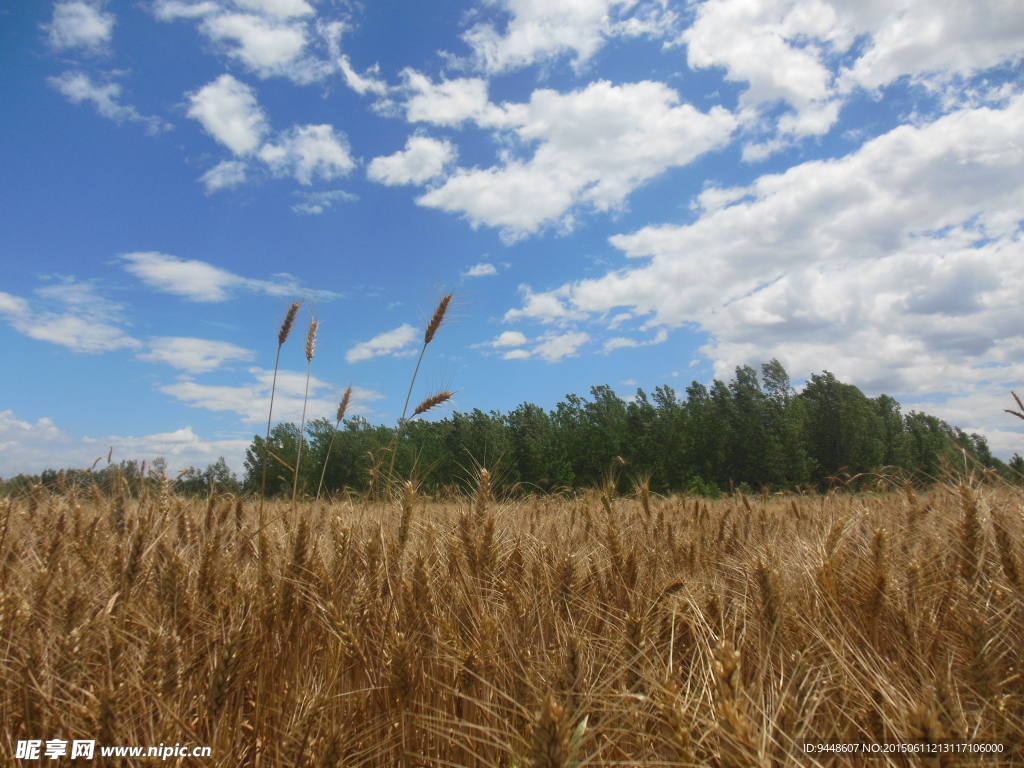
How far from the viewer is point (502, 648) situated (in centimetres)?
201

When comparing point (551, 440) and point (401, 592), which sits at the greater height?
point (551, 440)

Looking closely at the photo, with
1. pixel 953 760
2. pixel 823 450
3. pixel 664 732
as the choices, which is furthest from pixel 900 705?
pixel 823 450

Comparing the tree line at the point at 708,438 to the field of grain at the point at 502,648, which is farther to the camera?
the tree line at the point at 708,438

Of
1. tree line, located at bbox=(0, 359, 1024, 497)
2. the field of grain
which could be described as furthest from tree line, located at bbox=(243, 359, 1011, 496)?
the field of grain

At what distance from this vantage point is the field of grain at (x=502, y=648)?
1.45 metres

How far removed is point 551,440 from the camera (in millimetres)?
40188

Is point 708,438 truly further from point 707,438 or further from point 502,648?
point 502,648

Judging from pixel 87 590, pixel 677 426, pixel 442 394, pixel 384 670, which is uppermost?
pixel 677 426

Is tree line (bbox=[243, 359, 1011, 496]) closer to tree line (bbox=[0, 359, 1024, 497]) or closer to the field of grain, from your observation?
tree line (bbox=[0, 359, 1024, 497])

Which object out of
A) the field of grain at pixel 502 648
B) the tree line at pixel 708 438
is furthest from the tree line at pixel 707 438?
the field of grain at pixel 502 648

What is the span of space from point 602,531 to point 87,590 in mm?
2849

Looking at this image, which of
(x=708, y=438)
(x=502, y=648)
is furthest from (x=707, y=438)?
(x=502, y=648)

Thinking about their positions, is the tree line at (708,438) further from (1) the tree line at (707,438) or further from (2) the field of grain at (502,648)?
(2) the field of grain at (502,648)

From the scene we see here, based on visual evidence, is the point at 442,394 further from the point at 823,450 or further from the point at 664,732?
the point at 823,450
